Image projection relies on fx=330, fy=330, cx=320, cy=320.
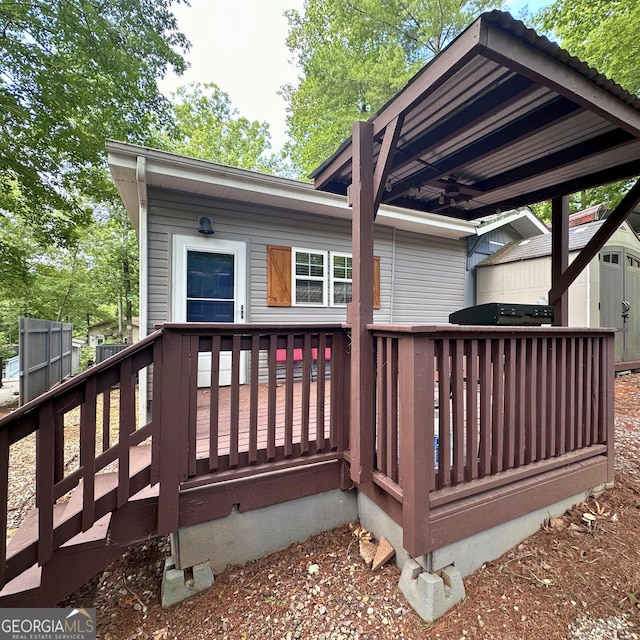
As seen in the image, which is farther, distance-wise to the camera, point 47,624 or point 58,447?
point 58,447

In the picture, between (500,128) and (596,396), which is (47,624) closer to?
(596,396)

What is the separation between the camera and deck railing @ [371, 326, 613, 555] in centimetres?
161

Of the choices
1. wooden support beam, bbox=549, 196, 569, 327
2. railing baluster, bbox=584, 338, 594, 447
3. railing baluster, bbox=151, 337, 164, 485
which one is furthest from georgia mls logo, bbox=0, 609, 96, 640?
wooden support beam, bbox=549, 196, 569, 327

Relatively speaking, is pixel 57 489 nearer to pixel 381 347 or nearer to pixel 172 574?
pixel 172 574

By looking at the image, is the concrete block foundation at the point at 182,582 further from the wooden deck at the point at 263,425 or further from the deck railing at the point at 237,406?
the wooden deck at the point at 263,425

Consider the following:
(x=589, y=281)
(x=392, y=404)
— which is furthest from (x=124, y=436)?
(x=589, y=281)

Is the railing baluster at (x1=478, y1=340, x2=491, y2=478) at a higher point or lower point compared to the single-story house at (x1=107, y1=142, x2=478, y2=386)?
lower

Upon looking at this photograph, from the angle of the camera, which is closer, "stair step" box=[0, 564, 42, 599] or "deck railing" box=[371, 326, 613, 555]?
"stair step" box=[0, 564, 42, 599]

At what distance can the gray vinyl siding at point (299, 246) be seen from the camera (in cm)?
412

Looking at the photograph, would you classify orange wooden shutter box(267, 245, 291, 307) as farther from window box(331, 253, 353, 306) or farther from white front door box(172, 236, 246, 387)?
window box(331, 253, 353, 306)

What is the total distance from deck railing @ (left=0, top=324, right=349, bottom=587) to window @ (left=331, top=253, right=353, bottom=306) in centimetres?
328

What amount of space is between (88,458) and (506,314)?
7.93ft

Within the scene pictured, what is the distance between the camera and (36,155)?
5.89 metres

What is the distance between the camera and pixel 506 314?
6.89ft
